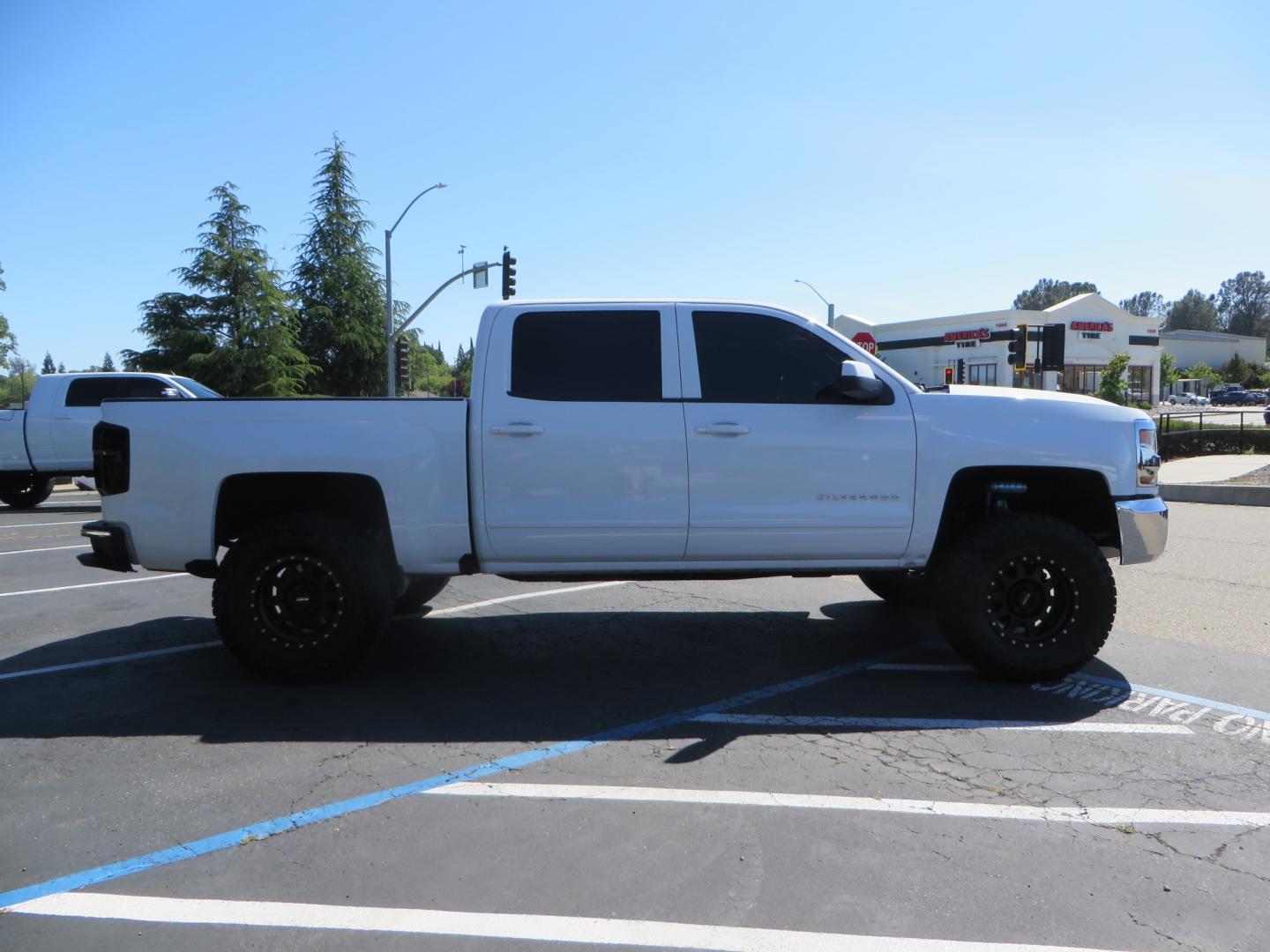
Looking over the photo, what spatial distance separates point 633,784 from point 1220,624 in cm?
494

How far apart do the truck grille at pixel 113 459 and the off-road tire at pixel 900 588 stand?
4.82 meters

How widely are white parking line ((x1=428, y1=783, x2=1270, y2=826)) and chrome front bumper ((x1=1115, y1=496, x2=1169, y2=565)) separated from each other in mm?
1918

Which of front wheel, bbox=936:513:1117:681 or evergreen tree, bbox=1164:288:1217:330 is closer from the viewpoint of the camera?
front wheel, bbox=936:513:1117:681

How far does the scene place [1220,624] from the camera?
6.57 m

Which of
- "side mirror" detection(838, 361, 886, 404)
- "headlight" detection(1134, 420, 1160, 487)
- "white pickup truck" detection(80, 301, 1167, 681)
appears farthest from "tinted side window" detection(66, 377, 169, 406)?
"headlight" detection(1134, 420, 1160, 487)

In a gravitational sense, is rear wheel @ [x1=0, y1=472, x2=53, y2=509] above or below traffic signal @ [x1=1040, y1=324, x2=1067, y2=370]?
below

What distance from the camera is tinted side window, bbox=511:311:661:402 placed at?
5.21 metres

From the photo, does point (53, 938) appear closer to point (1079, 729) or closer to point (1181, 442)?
point (1079, 729)

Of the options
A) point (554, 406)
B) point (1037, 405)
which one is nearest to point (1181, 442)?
point (1037, 405)

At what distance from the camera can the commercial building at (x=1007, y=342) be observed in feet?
186

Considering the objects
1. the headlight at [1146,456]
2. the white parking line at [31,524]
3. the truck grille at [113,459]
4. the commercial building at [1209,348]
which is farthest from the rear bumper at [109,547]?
the commercial building at [1209,348]

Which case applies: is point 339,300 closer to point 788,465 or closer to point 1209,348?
point 788,465

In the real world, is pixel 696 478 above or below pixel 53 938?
above

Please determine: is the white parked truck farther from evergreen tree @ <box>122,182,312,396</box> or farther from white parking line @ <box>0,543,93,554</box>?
evergreen tree @ <box>122,182,312,396</box>
